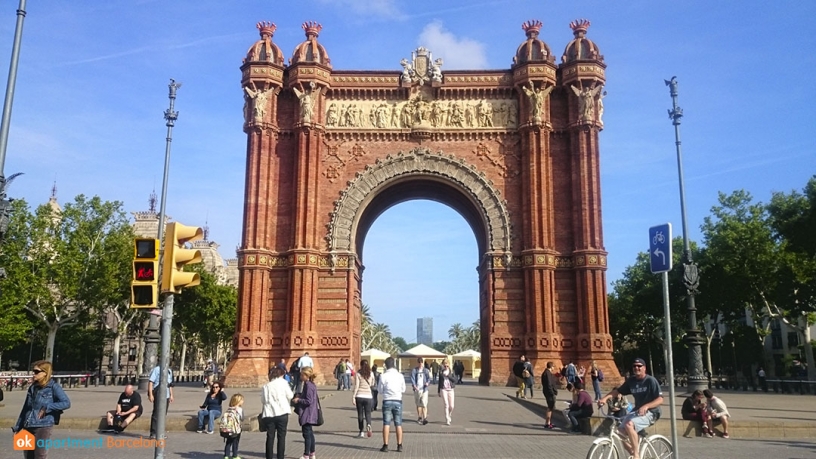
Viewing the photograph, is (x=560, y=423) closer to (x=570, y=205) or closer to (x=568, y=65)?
(x=570, y=205)

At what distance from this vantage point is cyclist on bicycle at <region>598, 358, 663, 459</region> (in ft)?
30.1

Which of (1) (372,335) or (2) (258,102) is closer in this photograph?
(2) (258,102)

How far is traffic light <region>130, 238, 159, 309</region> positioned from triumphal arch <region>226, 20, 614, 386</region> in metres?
25.0

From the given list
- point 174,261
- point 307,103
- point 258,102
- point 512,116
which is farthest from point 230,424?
point 512,116

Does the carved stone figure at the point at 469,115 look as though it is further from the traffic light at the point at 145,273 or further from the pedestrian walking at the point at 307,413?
the traffic light at the point at 145,273

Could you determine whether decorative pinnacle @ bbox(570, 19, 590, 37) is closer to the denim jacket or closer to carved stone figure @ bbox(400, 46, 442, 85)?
carved stone figure @ bbox(400, 46, 442, 85)

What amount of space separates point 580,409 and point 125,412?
10.9 meters

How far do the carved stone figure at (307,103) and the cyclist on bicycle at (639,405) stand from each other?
90.2 ft

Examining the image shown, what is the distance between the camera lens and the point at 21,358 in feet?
205

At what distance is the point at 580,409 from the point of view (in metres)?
15.9

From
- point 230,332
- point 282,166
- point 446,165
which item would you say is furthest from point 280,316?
point 230,332

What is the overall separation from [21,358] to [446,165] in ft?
166

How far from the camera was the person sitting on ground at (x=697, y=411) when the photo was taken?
15.4 metres

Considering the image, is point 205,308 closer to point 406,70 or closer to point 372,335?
point 406,70
